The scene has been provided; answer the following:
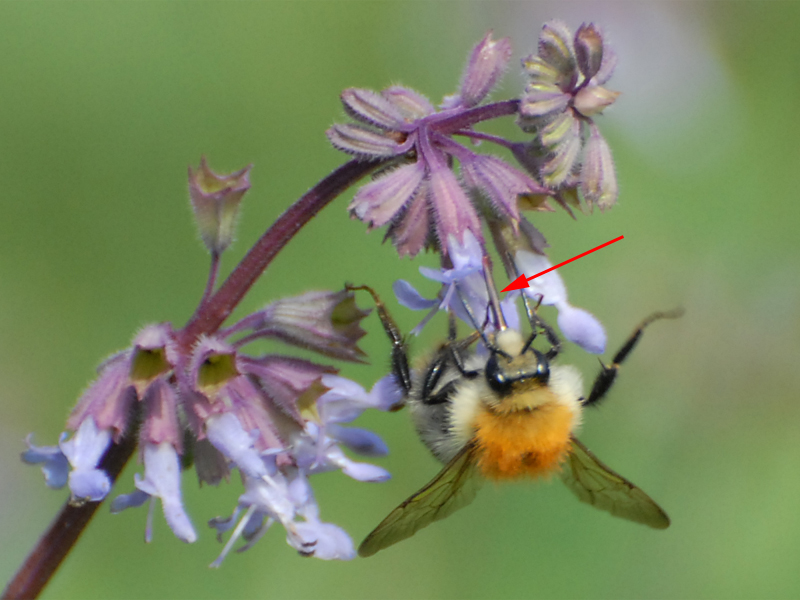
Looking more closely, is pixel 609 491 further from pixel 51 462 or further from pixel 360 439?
pixel 51 462

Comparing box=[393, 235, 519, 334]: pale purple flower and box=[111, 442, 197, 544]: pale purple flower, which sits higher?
box=[393, 235, 519, 334]: pale purple flower

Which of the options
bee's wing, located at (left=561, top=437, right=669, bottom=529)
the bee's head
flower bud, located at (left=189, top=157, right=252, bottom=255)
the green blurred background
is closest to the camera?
flower bud, located at (left=189, top=157, right=252, bottom=255)

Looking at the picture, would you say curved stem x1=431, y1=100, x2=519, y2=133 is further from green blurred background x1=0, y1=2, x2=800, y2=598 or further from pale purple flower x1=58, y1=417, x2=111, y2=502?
green blurred background x1=0, y1=2, x2=800, y2=598

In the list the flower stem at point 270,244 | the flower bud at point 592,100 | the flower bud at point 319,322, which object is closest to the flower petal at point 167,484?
the flower stem at point 270,244

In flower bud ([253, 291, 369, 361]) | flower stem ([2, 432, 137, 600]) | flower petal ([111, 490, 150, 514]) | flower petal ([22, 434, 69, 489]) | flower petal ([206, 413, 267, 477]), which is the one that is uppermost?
flower bud ([253, 291, 369, 361])

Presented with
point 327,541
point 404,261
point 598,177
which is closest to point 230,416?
point 327,541

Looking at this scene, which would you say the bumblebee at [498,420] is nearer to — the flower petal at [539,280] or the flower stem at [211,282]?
the flower petal at [539,280]

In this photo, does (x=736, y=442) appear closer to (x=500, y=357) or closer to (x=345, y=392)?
(x=500, y=357)

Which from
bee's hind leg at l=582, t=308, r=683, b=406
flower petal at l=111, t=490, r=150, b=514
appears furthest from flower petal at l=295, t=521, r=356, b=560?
bee's hind leg at l=582, t=308, r=683, b=406
